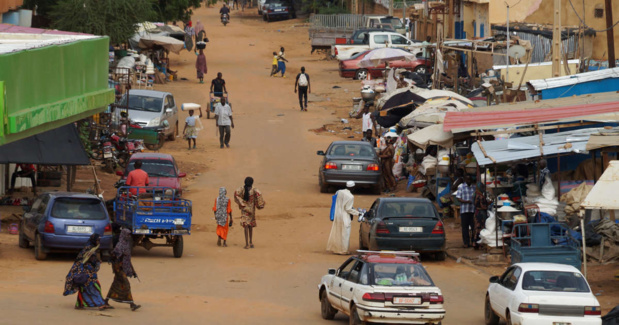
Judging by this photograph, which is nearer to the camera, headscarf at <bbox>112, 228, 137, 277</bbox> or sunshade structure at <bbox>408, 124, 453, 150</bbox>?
headscarf at <bbox>112, 228, 137, 277</bbox>

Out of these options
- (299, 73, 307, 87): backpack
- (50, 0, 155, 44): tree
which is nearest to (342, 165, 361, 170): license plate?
(299, 73, 307, 87): backpack

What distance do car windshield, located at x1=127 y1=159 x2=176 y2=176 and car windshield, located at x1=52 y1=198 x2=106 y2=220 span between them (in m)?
5.85

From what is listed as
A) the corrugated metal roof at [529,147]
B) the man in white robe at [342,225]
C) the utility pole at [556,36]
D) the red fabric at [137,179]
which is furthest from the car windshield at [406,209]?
the utility pole at [556,36]

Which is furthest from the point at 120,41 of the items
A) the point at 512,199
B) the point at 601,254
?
the point at 601,254

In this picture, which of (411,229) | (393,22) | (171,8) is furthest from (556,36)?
(393,22)

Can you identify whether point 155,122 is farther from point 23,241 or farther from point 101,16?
point 23,241

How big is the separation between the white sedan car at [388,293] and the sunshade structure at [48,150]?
11905mm

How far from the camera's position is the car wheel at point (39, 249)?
62.5 feet

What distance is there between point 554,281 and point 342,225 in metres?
7.92

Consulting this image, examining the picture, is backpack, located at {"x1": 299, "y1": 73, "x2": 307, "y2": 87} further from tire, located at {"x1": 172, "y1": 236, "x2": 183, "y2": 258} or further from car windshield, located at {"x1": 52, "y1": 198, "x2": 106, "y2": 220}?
car windshield, located at {"x1": 52, "y1": 198, "x2": 106, "y2": 220}

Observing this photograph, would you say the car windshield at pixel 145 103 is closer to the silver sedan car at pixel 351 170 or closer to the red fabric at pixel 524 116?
the silver sedan car at pixel 351 170

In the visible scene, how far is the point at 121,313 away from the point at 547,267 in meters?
6.34

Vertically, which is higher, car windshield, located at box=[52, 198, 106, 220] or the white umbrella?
the white umbrella

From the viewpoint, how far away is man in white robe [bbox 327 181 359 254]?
21094 mm
